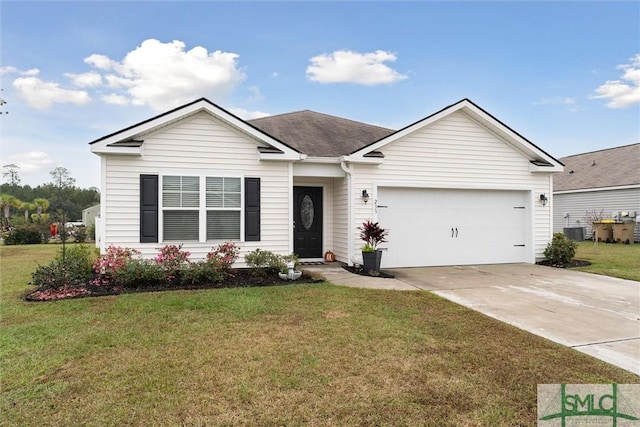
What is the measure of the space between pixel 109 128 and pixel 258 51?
7667 mm

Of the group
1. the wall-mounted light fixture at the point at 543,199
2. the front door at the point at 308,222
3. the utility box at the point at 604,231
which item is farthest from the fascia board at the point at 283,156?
the utility box at the point at 604,231

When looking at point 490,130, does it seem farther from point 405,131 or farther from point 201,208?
point 201,208

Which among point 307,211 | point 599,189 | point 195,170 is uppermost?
point 599,189

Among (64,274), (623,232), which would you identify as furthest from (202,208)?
(623,232)

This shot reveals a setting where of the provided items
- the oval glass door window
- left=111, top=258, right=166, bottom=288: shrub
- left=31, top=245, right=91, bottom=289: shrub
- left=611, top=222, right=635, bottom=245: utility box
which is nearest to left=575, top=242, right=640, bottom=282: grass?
left=611, top=222, right=635, bottom=245: utility box

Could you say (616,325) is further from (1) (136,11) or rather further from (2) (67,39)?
(2) (67,39)

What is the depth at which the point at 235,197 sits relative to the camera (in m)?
9.13

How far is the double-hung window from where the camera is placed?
8.76 metres

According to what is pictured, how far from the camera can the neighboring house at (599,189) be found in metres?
19.3

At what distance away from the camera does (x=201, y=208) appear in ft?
29.2

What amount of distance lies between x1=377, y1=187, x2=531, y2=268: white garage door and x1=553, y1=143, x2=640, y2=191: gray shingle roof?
12609 mm

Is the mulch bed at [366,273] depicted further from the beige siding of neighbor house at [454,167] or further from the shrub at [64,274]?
the shrub at [64,274]

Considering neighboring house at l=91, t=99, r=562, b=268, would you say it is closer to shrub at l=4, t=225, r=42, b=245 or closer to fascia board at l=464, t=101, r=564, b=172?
fascia board at l=464, t=101, r=564, b=172

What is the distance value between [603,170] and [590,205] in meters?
2.47
